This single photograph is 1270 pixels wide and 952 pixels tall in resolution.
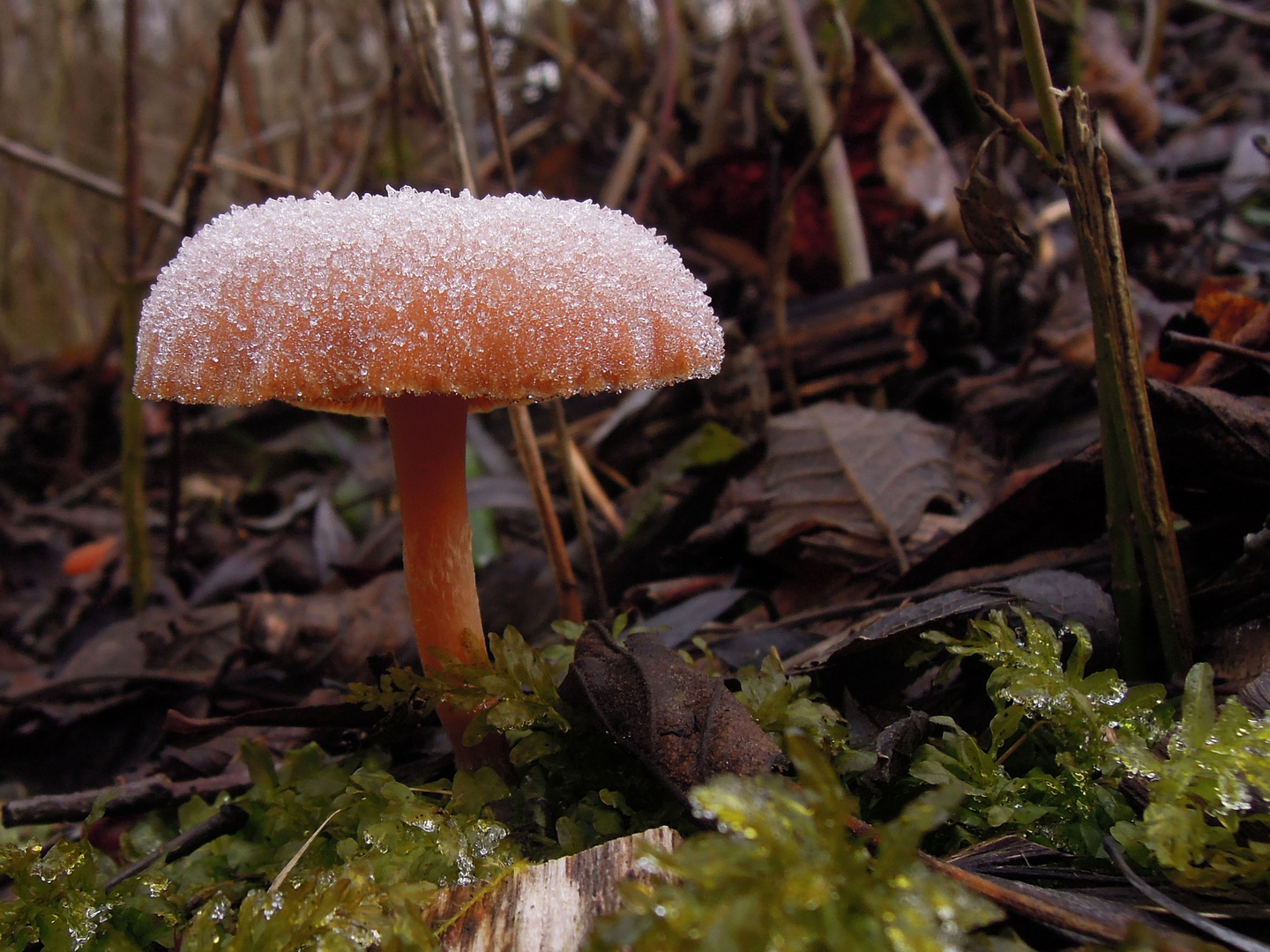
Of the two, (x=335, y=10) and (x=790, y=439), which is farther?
(x=335, y=10)

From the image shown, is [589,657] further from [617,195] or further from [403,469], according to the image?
[617,195]

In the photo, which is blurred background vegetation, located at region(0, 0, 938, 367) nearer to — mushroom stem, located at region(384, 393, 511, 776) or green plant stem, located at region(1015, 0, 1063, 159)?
green plant stem, located at region(1015, 0, 1063, 159)

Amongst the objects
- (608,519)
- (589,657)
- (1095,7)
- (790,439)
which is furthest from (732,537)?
(1095,7)

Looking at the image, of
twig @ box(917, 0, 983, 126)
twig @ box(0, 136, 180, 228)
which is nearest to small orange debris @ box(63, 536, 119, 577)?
twig @ box(0, 136, 180, 228)

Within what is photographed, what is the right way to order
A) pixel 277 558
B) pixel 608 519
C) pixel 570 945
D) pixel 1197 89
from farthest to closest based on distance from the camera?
pixel 1197 89 → pixel 277 558 → pixel 608 519 → pixel 570 945

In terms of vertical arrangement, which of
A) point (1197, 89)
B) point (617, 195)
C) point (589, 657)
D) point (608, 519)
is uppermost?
point (1197, 89)

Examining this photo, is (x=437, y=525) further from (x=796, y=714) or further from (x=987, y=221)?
(x=987, y=221)

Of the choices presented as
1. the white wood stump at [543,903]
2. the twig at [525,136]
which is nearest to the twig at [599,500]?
the white wood stump at [543,903]

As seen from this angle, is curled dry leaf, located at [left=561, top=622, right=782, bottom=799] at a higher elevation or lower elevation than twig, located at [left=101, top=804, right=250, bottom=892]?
higher
